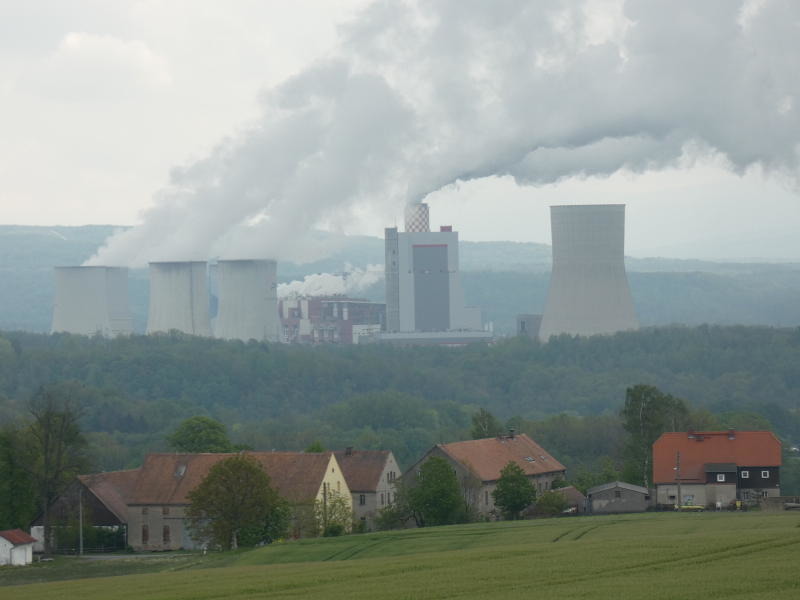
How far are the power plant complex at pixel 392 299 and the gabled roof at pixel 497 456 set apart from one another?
39.6m

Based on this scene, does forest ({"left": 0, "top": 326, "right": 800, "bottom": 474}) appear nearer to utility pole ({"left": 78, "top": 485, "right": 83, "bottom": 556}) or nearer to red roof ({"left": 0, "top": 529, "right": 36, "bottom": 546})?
utility pole ({"left": 78, "top": 485, "right": 83, "bottom": 556})

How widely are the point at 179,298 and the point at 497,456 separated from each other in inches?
2307

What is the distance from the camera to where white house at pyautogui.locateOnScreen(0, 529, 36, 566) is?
32531 millimetres

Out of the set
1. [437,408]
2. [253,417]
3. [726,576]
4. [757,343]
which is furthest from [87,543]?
[757,343]

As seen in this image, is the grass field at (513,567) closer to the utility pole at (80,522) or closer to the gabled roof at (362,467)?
the utility pole at (80,522)

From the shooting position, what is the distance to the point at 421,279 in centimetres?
12069

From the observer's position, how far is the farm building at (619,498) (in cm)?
3819

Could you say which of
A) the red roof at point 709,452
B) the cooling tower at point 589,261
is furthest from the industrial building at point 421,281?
the red roof at point 709,452

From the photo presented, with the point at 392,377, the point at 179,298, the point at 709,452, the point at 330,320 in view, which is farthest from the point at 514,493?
the point at 330,320

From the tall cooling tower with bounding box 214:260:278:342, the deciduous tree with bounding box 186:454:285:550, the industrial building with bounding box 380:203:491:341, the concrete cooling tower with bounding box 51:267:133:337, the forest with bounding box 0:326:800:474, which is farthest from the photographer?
the industrial building with bounding box 380:203:491:341

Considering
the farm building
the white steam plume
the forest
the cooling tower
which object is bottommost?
the farm building

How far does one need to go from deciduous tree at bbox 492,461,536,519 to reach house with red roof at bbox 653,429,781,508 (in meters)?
3.43

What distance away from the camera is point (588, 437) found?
5959cm

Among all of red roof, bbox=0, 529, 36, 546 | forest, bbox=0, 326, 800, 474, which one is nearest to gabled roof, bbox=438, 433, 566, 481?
red roof, bbox=0, 529, 36, 546
